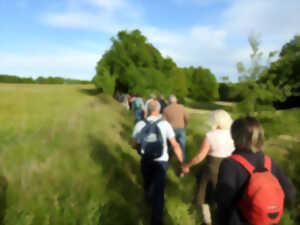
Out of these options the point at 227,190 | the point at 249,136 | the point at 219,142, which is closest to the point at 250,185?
the point at 227,190

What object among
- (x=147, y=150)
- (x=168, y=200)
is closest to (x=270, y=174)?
(x=147, y=150)

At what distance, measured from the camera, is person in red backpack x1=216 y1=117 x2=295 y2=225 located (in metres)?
1.86

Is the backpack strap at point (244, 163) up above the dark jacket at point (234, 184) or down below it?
above

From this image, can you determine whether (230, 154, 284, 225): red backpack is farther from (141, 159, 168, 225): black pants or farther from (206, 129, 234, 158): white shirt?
(141, 159, 168, 225): black pants

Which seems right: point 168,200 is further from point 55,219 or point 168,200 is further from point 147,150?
Answer: point 55,219

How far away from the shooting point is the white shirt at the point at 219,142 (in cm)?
344

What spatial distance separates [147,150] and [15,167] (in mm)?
3186

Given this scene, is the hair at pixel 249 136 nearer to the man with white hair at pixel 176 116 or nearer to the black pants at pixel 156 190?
the black pants at pixel 156 190

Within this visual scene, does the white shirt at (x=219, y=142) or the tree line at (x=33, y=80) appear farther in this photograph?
the tree line at (x=33, y=80)

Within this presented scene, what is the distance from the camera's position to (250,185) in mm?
1883

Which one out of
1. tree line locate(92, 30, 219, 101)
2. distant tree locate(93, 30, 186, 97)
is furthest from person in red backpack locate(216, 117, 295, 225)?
distant tree locate(93, 30, 186, 97)

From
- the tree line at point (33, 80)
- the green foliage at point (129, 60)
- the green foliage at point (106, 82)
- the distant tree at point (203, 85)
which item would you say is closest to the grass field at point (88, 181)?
the green foliage at point (106, 82)

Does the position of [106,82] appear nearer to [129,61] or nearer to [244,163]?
[129,61]

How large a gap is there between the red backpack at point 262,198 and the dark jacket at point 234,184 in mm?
65
